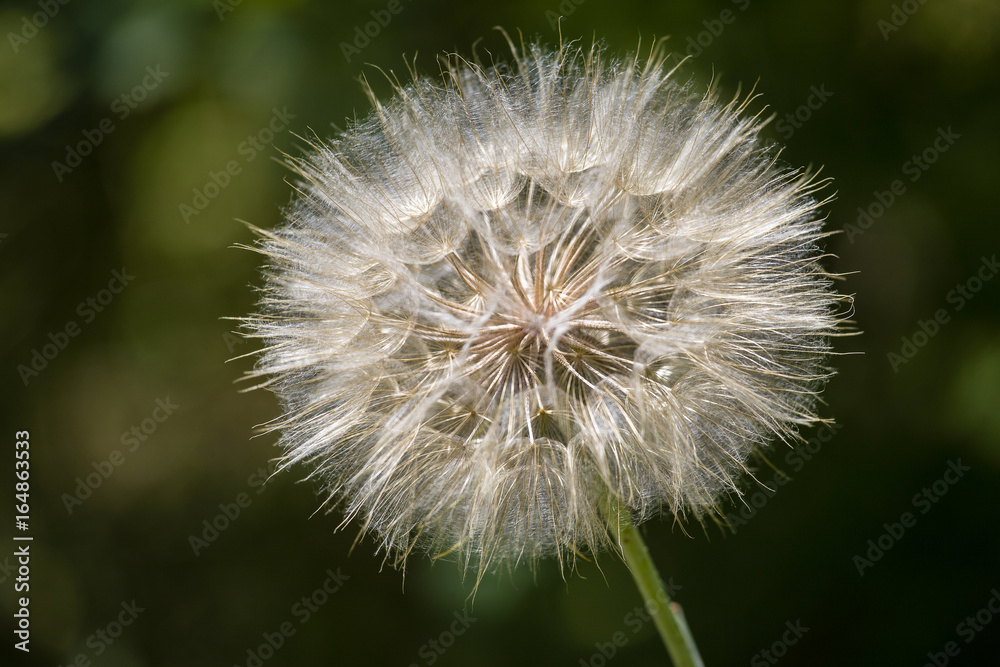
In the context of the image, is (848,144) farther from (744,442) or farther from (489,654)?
(489,654)

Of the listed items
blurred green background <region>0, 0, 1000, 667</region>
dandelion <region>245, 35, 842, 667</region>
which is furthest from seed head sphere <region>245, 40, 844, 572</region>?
blurred green background <region>0, 0, 1000, 667</region>

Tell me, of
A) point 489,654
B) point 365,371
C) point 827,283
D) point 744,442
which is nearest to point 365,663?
point 489,654

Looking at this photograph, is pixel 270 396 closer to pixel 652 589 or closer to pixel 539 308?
pixel 539 308

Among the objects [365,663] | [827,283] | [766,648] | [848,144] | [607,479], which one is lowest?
[365,663]

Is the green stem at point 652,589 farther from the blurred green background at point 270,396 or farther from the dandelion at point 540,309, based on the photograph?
the blurred green background at point 270,396


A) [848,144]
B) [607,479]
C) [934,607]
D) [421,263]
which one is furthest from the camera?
[934,607]

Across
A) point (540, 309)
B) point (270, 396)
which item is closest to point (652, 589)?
point (540, 309)

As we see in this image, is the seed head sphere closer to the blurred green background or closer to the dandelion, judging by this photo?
the dandelion
